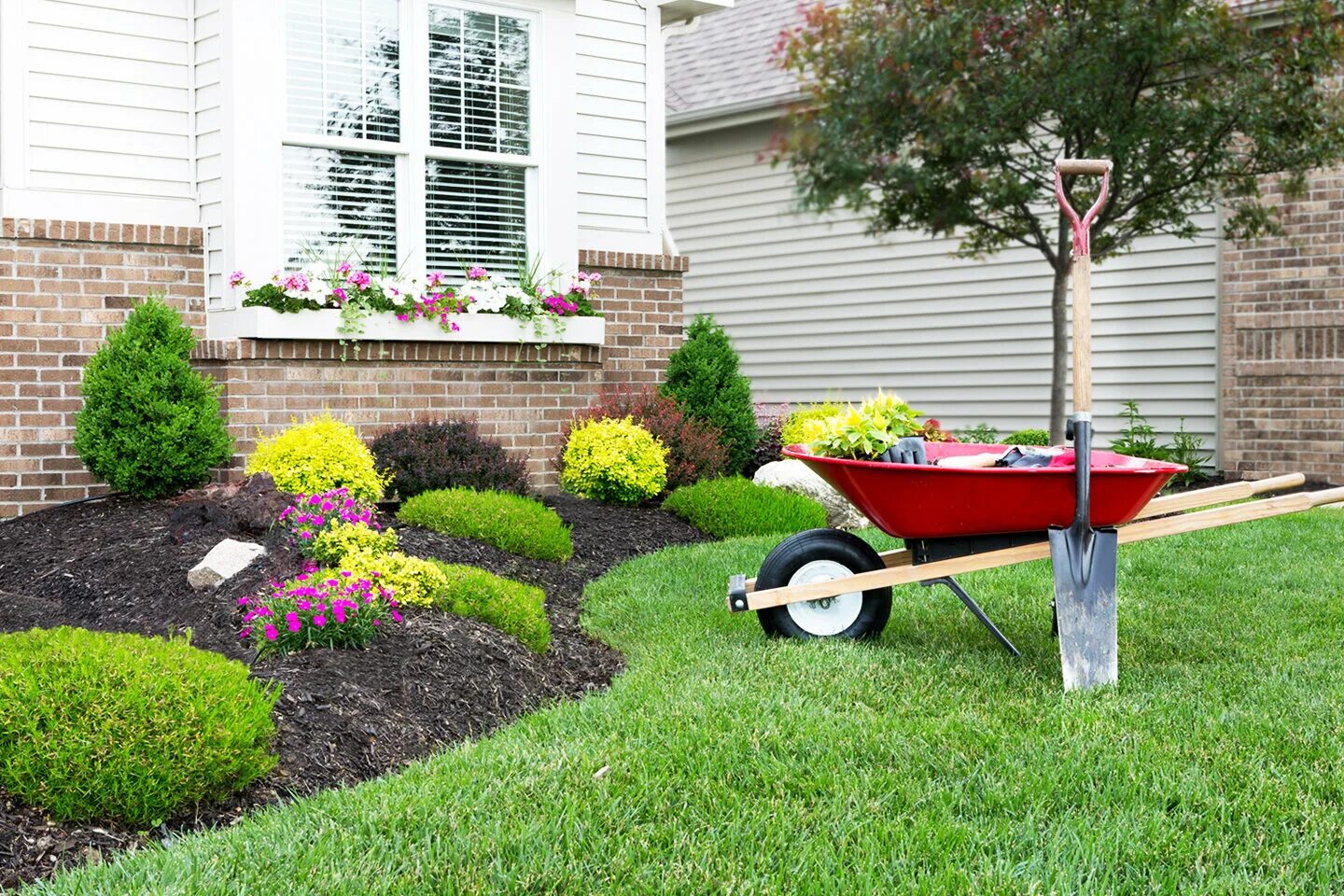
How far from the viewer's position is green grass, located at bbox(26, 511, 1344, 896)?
269 cm

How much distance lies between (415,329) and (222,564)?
3.25 metres

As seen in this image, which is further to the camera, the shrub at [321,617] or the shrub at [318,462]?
the shrub at [318,462]

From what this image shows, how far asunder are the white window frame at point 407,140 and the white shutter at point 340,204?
7 cm

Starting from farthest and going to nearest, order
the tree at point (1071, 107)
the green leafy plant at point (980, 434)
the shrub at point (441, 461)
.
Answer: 1. the green leafy plant at point (980, 434)
2. the tree at point (1071, 107)
3. the shrub at point (441, 461)

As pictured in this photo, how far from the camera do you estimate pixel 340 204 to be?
8352mm

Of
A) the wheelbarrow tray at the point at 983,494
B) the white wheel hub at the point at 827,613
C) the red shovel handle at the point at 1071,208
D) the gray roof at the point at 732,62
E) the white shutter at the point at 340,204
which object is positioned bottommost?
the white wheel hub at the point at 827,613

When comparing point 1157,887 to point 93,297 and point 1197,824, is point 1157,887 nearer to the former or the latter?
point 1197,824

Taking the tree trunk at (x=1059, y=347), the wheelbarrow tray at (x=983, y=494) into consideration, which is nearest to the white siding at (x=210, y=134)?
the wheelbarrow tray at (x=983, y=494)

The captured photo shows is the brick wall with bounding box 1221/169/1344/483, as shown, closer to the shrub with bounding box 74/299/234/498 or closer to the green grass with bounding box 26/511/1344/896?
the green grass with bounding box 26/511/1344/896

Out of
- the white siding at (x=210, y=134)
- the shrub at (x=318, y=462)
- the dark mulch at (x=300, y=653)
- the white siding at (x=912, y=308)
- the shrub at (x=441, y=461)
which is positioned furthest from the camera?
the white siding at (x=912, y=308)

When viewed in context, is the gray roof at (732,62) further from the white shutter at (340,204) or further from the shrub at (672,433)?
the white shutter at (340,204)

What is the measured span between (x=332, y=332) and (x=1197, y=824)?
21.0 ft

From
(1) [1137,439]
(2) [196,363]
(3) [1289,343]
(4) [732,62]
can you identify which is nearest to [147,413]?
(2) [196,363]

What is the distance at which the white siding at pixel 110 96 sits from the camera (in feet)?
25.4
